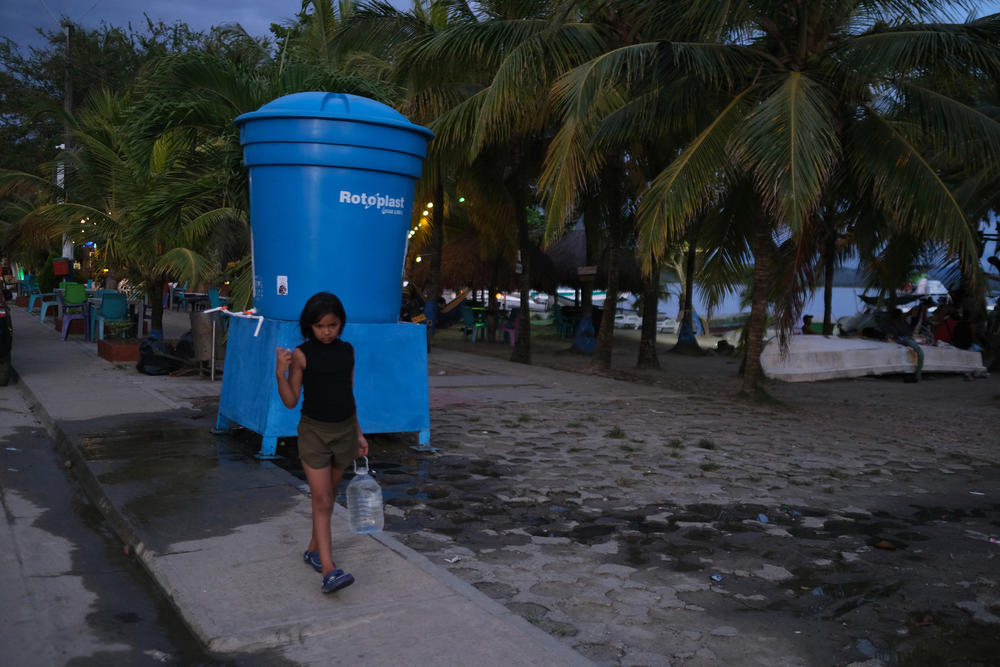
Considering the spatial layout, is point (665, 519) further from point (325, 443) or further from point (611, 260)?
point (611, 260)

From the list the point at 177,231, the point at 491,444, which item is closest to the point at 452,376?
the point at 177,231

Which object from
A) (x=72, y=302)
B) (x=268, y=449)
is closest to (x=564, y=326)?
(x=72, y=302)

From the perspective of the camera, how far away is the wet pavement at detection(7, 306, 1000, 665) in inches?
Result: 167

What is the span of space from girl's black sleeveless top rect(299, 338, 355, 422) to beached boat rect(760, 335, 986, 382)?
12456 mm

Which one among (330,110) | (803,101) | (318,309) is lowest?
(318,309)

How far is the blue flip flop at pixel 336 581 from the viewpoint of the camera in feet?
13.9

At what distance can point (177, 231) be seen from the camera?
1185cm

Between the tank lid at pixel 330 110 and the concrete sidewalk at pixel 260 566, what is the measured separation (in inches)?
109

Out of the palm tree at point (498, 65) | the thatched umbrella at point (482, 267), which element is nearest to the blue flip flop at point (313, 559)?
the palm tree at point (498, 65)

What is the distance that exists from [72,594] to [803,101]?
29.6 ft

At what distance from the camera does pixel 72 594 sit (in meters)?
4.53

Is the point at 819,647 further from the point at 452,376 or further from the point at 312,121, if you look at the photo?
the point at 452,376

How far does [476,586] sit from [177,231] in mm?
8670

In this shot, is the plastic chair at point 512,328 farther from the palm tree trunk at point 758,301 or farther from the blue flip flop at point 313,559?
the blue flip flop at point 313,559
